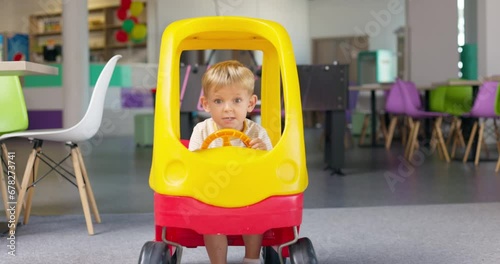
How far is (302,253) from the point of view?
180cm

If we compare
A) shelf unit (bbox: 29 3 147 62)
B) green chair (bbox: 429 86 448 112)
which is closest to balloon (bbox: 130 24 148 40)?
shelf unit (bbox: 29 3 147 62)

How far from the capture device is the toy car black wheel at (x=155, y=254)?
182cm

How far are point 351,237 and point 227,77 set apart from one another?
1190 millimetres

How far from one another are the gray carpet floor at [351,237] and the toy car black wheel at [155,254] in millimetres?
555

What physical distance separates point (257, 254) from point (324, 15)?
1309 centimetres

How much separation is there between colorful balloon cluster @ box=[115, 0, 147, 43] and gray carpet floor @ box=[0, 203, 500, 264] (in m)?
8.90

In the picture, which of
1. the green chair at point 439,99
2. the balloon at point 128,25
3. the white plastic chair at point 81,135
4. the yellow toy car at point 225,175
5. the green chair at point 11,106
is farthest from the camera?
the balloon at point 128,25

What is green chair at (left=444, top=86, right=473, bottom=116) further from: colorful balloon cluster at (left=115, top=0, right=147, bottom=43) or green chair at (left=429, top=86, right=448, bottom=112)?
colorful balloon cluster at (left=115, top=0, right=147, bottom=43)

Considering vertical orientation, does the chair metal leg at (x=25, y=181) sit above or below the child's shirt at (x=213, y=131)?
below

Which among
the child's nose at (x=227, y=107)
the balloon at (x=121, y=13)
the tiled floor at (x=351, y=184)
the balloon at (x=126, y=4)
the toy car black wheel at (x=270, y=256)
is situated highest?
the balloon at (x=126, y=4)

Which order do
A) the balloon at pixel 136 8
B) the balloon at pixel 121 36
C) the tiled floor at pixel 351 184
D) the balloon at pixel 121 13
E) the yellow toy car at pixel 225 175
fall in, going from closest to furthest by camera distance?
the yellow toy car at pixel 225 175, the tiled floor at pixel 351 184, the balloon at pixel 136 8, the balloon at pixel 121 13, the balloon at pixel 121 36

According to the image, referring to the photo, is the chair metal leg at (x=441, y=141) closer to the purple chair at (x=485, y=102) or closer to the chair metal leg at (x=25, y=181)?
the purple chair at (x=485, y=102)

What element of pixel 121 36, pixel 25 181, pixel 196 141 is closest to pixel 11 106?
pixel 25 181

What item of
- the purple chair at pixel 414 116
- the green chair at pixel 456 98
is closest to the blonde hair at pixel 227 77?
the purple chair at pixel 414 116
